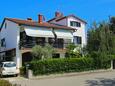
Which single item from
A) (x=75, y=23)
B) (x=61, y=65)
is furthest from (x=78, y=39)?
(x=61, y=65)

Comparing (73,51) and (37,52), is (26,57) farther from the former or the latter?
(73,51)

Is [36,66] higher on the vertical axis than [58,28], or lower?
lower

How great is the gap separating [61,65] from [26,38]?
10613 mm

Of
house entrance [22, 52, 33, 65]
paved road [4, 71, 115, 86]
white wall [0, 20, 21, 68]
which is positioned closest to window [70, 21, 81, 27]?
white wall [0, 20, 21, 68]

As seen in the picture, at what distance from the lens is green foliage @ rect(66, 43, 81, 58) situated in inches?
1701

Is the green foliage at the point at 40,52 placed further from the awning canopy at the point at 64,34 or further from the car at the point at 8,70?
the awning canopy at the point at 64,34

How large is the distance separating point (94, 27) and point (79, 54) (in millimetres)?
4797

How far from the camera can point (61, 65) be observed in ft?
113

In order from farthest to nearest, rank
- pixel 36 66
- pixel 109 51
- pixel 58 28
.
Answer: pixel 58 28 → pixel 109 51 → pixel 36 66

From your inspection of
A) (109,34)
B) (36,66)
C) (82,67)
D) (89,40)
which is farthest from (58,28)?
(36,66)

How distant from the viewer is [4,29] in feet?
157

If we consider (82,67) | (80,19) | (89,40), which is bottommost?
(82,67)

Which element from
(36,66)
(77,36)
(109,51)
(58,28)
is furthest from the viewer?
(77,36)

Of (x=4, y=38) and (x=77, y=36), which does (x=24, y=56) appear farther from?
(x=77, y=36)
